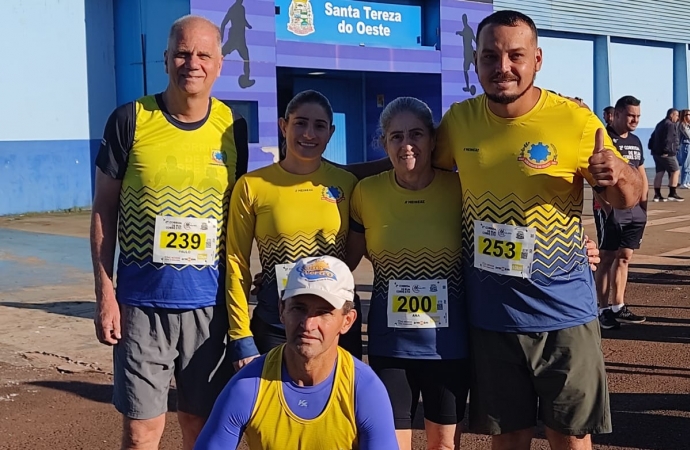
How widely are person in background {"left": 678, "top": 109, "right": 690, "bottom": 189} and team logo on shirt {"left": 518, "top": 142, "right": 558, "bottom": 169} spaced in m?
19.4

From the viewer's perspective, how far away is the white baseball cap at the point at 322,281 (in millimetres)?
2941

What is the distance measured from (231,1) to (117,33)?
2.72 meters

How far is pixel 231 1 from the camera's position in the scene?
56.2 feet

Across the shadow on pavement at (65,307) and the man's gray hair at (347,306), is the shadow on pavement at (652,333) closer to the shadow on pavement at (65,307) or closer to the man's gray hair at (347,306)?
the shadow on pavement at (65,307)

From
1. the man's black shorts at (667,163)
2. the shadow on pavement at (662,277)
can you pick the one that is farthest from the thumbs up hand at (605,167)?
the man's black shorts at (667,163)

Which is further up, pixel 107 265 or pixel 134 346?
pixel 107 265

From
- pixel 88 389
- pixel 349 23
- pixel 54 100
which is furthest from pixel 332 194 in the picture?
pixel 349 23

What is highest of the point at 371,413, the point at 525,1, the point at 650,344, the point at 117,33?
the point at 525,1

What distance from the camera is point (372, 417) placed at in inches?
117

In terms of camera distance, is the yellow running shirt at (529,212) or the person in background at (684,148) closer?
the yellow running shirt at (529,212)

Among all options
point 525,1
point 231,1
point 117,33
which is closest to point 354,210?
point 231,1

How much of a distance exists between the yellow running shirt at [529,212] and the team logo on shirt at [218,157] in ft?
3.30

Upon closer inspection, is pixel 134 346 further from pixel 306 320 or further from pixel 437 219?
pixel 437 219

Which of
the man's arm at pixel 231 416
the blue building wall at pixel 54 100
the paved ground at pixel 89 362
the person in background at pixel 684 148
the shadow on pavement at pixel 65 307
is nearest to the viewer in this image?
the man's arm at pixel 231 416
